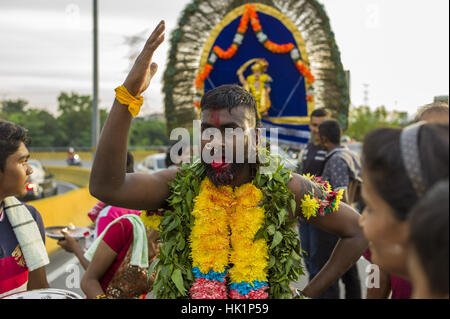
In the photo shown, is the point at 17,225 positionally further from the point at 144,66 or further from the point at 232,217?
the point at 144,66

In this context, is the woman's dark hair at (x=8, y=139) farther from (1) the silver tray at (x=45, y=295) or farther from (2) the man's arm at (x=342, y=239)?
(2) the man's arm at (x=342, y=239)

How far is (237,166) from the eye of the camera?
7.39ft

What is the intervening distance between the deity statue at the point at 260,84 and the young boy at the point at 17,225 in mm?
6020

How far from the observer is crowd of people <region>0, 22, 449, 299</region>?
1164 millimetres

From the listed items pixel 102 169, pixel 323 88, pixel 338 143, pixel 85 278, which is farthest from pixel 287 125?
pixel 102 169

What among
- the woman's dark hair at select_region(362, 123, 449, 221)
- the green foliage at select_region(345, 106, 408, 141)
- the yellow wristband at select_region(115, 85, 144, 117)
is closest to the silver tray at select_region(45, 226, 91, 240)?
the yellow wristband at select_region(115, 85, 144, 117)

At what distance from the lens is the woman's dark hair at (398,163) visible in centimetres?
114

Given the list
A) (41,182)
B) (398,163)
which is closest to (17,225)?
(398,163)

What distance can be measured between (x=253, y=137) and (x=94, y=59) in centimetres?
1187

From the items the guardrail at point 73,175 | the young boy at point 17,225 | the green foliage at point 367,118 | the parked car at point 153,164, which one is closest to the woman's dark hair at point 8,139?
the young boy at point 17,225

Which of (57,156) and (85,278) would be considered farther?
(57,156)

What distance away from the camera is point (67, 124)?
52812 millimetres

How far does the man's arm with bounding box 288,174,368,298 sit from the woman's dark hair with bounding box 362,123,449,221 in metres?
1.08
